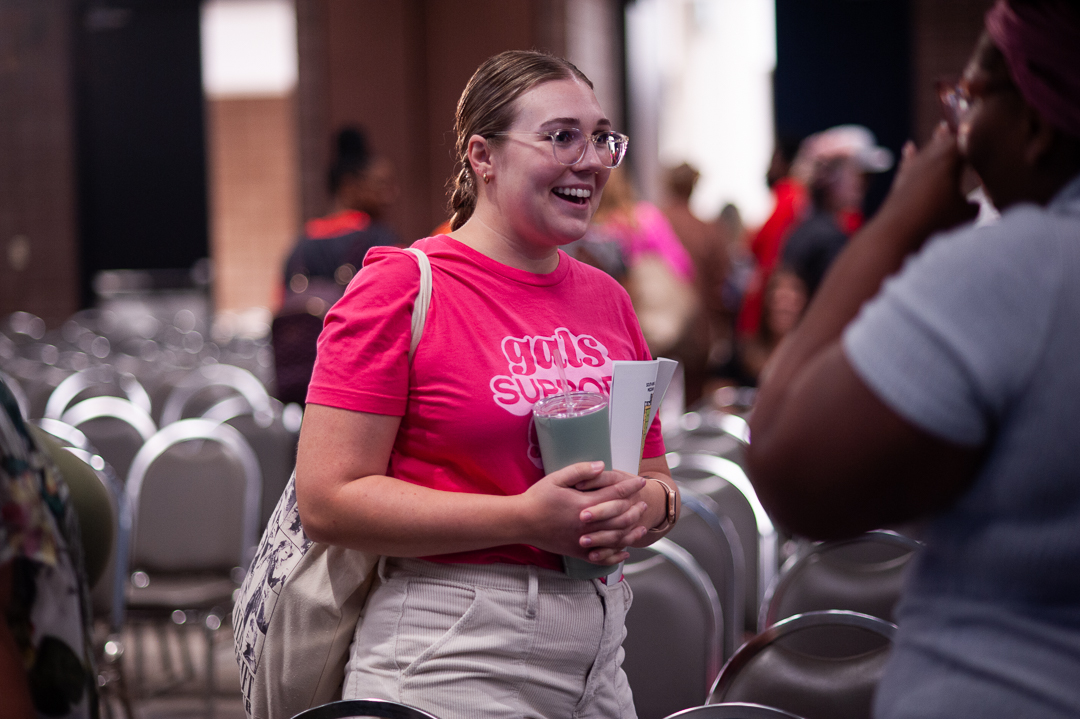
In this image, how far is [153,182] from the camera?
13000 mm

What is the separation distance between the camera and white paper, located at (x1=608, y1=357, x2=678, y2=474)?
4.72 feet

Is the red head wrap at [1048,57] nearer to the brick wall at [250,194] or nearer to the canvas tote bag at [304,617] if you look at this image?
the canvas tote bag at [304,617]

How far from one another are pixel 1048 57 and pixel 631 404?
74 centimetres

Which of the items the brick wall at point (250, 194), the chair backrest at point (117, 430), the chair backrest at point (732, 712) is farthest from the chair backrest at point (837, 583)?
the brick wall at point (250, 194)

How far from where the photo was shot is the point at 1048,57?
2.81 feet

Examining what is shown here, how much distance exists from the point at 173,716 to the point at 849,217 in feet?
11.5

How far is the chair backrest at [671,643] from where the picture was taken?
2.19 m

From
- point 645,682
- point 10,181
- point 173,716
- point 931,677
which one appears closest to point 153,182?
point 10,181

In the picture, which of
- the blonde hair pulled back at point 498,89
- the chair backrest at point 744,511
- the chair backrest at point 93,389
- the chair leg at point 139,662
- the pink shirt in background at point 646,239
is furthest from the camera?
the chair backrest at point 93,389

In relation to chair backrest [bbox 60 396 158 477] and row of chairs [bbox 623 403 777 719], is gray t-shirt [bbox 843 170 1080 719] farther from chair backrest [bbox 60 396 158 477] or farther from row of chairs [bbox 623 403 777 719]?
chair backrest [bbox 60 396 158 477]

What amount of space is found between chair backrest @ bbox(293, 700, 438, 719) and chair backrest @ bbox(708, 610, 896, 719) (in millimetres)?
563

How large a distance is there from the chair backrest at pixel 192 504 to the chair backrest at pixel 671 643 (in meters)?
2.00

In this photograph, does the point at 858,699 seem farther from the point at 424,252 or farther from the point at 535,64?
the point at 535,64

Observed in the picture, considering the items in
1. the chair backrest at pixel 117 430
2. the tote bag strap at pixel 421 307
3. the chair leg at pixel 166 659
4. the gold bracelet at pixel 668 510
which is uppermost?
the tote bag strap at pixel 421 307
